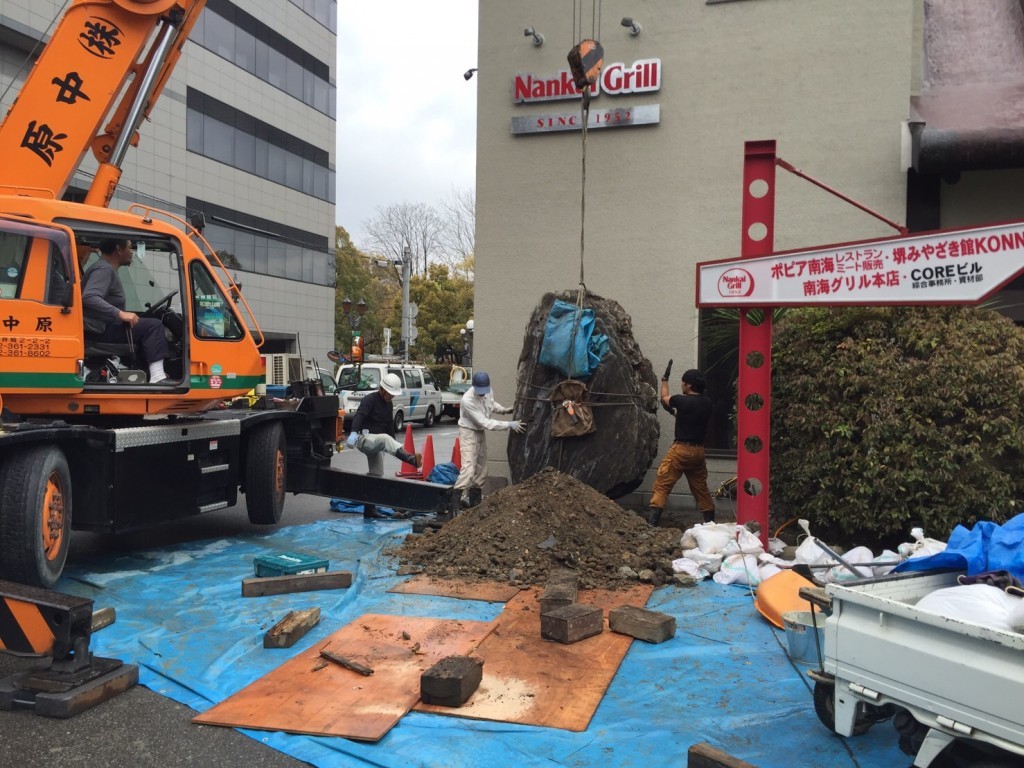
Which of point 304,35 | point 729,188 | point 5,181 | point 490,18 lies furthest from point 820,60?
point 304,35

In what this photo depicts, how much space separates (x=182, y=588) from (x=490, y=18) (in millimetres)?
8608

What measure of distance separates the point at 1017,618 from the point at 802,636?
5.69 ft

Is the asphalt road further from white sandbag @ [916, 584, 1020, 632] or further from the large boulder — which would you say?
the large boulder

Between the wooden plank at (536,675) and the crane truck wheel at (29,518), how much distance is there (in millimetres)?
3322

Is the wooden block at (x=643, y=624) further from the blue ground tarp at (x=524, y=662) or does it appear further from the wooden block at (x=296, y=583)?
the wooden block at (x=296, y=583)

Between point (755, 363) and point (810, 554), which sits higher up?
point (755, 363)

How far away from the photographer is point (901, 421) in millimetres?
7629

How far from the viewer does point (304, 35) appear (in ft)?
119

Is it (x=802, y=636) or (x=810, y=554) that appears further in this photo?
(x=810, y=554)

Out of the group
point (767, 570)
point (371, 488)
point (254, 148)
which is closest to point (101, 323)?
point (371, 488)

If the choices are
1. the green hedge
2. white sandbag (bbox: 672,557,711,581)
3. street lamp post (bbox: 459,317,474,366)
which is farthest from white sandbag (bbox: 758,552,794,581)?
street lamp post (bbox: 459,317,474,366)

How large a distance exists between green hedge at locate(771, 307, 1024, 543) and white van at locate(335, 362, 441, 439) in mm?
13394

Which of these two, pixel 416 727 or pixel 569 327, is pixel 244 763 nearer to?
pixel 416 727

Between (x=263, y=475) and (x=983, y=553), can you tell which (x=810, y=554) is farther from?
A: (x=263, y=475)
